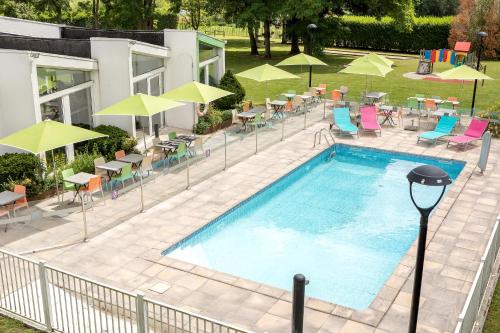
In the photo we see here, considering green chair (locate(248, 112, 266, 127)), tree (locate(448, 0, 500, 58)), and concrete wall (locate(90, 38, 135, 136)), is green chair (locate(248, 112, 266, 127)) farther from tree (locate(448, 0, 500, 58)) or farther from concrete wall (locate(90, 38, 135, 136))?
tree (locate(448, 0, 500, 58))

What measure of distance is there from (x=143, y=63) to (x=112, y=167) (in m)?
5.81

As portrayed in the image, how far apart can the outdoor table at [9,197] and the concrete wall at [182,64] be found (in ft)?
28.7

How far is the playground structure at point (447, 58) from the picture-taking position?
3544 centimetres

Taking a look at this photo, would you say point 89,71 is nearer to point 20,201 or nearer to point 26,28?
point 20,201

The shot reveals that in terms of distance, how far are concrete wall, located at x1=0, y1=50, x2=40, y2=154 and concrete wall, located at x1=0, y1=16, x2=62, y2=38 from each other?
27.5 ft

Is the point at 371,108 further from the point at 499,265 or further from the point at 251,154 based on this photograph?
the point at 499,265

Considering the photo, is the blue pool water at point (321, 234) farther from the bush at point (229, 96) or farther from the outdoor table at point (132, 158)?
the bush at point (229, 96)

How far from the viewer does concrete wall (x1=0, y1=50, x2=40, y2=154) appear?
45.7 feet

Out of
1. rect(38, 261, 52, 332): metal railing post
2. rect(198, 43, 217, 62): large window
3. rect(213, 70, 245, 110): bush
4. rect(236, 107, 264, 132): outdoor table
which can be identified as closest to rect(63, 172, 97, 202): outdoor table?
rect(38, 261, 52, 332): metal railing post

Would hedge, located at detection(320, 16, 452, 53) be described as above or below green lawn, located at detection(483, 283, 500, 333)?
above

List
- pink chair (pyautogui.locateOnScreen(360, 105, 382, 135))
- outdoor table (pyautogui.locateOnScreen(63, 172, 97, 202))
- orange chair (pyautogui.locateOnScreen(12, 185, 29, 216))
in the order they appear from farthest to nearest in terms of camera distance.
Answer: pink chair (pyautogui.locateOnScreen(360, 105, 382, 135)) < outdoor table (pyautogui.locateOnScreen(63, 172, 97, 202)) < orange chair (pyautogui.locateOnScreen(12, 185, 29, 216))

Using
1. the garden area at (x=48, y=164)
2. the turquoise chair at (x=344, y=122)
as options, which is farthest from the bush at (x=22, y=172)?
the turquoise chair at (x=344, y=122)

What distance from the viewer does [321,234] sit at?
13086mm

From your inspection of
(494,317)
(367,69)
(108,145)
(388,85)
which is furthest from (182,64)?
(388,85)
